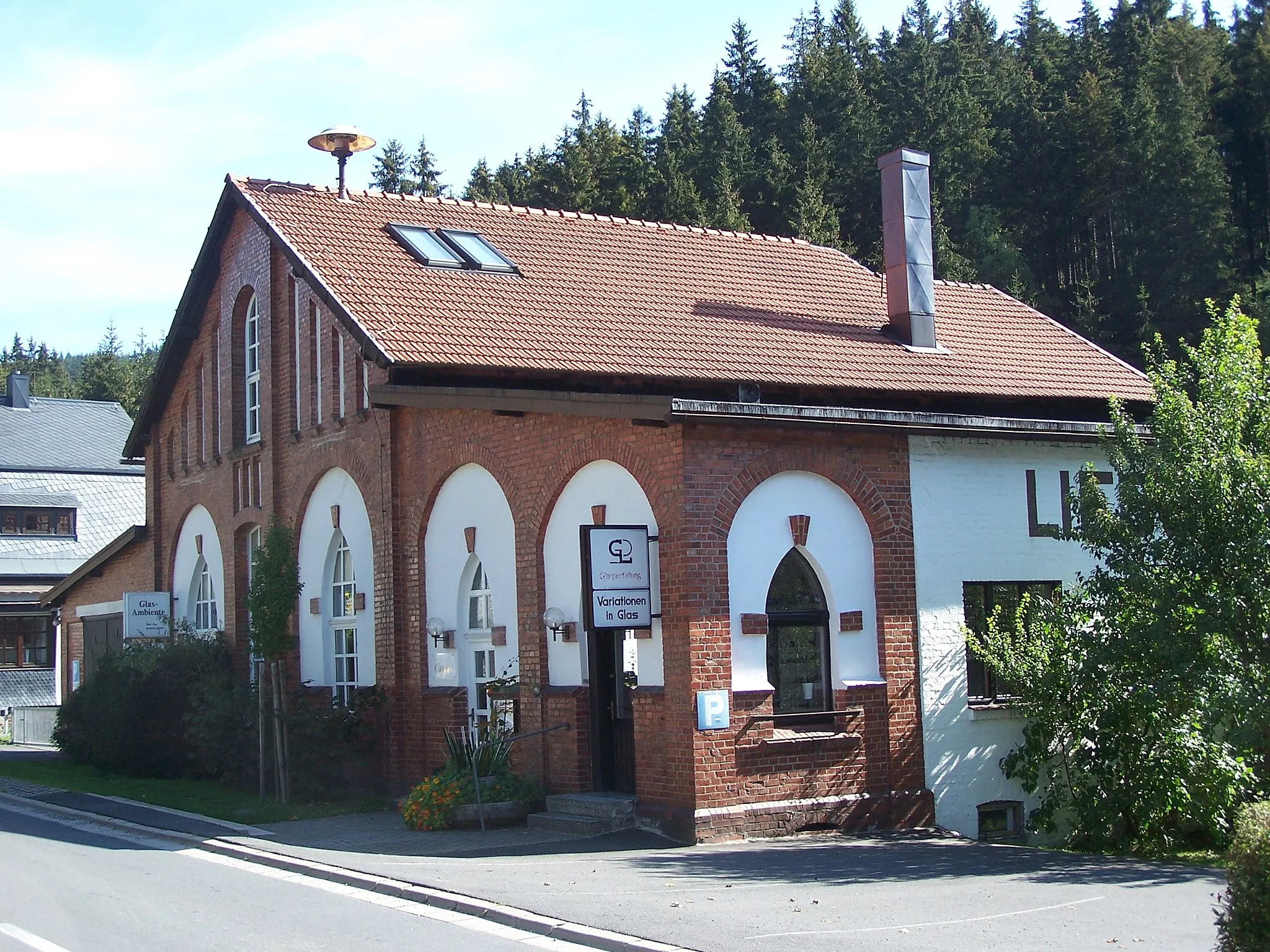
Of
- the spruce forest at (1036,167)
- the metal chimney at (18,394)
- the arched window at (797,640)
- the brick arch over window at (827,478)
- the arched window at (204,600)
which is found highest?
the spruce forest at (1036,167)

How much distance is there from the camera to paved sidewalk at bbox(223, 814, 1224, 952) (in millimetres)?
9812

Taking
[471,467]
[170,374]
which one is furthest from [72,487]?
[471,467]

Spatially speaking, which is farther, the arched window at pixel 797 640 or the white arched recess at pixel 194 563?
the white arched recess at pixel 194 563

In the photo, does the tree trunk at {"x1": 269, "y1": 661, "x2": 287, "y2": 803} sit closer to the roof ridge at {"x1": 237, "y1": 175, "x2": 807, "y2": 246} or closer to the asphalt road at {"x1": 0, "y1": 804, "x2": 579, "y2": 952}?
the asphalt road at {"x1": 0, "y1": 804, "x2": 579, "y2": 952}

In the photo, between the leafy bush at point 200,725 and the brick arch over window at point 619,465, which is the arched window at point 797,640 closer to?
the brick arch over window at point 619,465

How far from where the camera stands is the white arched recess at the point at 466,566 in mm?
18188

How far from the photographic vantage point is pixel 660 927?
33.5 feet

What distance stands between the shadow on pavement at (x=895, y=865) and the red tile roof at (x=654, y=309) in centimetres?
562

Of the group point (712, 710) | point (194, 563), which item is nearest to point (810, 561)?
point (712, 710)

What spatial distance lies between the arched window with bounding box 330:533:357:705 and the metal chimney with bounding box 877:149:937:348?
29.5 feet

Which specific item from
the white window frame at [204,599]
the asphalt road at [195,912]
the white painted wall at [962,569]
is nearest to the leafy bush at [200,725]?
the white window frame at [204,599]

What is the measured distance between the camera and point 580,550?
52.7 ft

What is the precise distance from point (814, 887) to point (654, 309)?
10077 mm

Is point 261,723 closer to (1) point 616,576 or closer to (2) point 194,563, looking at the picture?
(1) point 616,576
